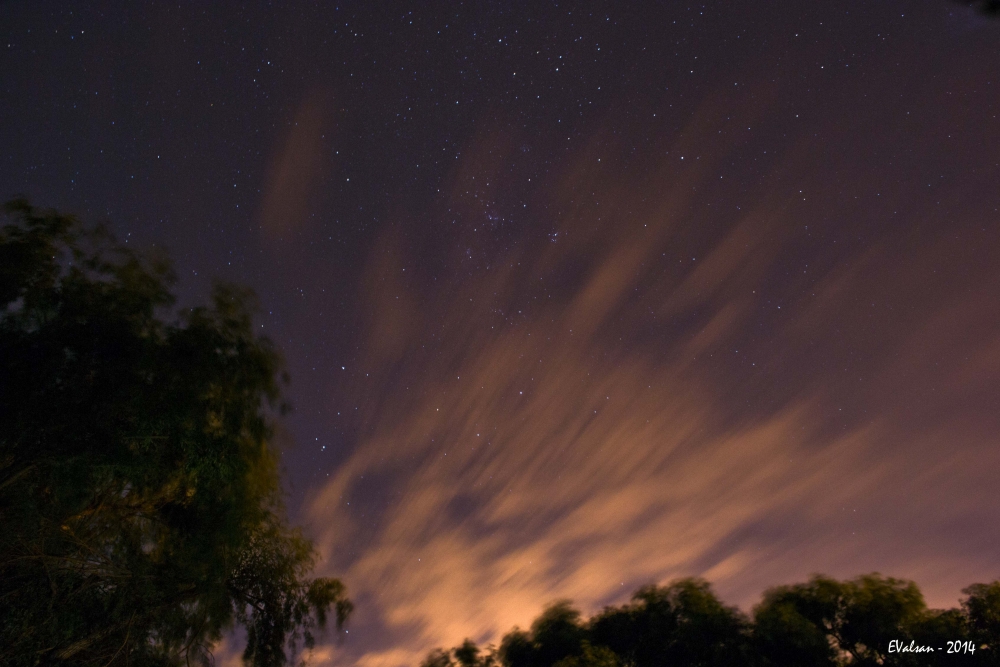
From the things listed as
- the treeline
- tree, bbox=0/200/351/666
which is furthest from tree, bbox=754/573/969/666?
tree, bbox=0/200/351/666

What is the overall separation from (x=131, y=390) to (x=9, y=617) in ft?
14.0

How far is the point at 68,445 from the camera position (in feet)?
34.4

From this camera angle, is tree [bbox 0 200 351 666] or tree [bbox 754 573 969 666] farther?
tree [bbox 754 573 969 666]

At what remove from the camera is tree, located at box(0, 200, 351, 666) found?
10148 millimetres

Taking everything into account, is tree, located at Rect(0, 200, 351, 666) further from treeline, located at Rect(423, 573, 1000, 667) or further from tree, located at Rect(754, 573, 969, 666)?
tree, located at Rect(754, 573, 969, 666)

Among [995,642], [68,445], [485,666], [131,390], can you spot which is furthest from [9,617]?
[995,642]

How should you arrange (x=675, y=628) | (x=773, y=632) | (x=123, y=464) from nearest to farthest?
(x=123, y=464) → (x=773, y=632) → (x=675, y=628)

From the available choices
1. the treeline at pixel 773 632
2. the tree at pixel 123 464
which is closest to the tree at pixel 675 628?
the treeline at pixel 773 632

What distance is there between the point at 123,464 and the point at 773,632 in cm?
2204

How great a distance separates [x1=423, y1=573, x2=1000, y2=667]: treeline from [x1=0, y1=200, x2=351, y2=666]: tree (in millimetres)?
12878

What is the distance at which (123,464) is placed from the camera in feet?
36.2

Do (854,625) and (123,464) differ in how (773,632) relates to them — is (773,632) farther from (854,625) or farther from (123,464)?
(123,464)

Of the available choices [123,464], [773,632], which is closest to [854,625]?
[773,632]

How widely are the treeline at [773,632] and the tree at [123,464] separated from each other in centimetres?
1288
